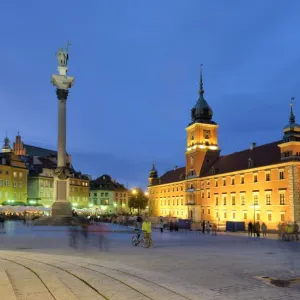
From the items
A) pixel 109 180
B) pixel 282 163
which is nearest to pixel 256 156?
pixel 282 163

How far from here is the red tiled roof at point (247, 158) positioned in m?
69.3

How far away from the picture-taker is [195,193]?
91.8 metres

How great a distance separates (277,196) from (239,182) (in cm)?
1153

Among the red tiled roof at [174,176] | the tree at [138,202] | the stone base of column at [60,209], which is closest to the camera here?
the stone base of column at [60,209]

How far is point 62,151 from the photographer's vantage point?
4919cm

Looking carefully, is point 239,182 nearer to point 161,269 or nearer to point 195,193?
point 195,193

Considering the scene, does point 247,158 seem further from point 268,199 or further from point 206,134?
point 206,134

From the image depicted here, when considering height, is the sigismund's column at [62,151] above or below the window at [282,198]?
above

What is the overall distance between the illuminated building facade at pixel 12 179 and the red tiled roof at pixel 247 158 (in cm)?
4405

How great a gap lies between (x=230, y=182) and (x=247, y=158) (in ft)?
18.2

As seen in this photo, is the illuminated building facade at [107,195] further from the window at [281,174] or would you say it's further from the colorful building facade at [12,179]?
the window at [281,174]

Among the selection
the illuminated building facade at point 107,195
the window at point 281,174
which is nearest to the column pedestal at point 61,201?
the window at point 281,174

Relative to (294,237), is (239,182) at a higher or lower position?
higher

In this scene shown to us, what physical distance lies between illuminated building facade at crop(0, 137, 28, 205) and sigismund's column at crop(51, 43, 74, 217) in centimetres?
4947
